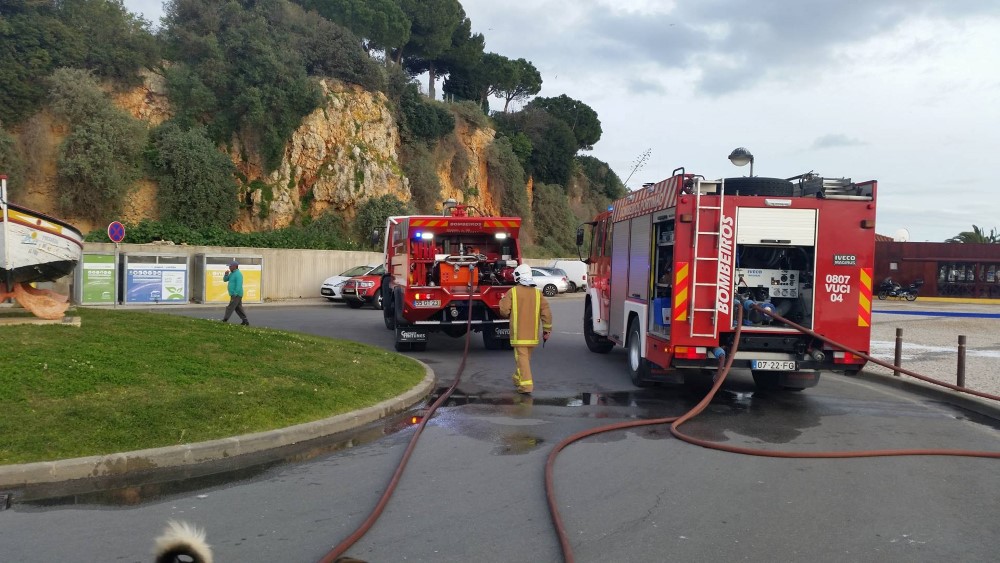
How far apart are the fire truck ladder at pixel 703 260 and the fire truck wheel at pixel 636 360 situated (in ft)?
4.99

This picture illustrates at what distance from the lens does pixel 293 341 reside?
12.4 m

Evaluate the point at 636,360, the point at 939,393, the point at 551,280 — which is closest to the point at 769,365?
the point at 636,360

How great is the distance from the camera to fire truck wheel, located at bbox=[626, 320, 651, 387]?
10609mm

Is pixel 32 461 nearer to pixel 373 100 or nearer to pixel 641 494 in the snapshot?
pixel 641 494

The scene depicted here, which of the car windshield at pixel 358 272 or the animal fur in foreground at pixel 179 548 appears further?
the car windshield at pixel 358 272

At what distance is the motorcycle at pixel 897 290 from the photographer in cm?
4144

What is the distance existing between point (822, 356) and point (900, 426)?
4.03 feet

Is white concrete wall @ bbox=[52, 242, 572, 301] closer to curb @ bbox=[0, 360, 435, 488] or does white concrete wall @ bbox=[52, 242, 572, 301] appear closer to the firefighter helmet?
the firefighter helmet

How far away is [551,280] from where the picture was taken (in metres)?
38.3

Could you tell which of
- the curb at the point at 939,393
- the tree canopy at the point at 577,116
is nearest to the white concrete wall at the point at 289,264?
the curb at the point at 939,393

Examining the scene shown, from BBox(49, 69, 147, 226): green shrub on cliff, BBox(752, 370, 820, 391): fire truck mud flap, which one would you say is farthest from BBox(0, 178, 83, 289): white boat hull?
BBox(49, 69, 147, 226): green shrub on cliff

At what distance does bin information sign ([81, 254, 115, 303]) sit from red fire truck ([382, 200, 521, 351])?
485 inches

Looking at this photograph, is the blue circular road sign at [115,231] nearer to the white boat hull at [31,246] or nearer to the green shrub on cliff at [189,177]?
the green shrub on cliff at [189,177]

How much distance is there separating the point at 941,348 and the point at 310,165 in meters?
28.8
